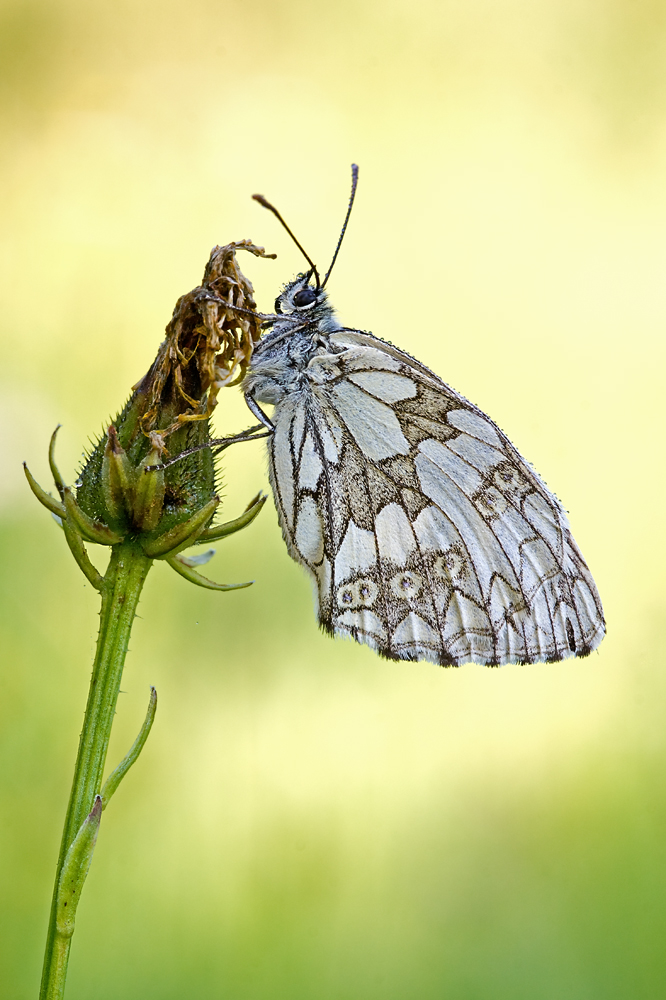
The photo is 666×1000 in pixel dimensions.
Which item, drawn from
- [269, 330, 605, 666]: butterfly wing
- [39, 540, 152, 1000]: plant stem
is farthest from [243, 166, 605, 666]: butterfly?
[39, 540, 152, 1000]: plant stem

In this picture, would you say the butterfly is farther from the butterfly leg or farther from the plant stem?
the plant stem

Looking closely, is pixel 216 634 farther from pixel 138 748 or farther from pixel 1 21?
pixel 1 21

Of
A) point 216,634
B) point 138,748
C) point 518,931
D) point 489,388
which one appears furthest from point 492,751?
point 138,748

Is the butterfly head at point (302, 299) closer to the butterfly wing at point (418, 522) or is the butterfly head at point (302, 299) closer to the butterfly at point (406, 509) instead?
the butterfly at point (406, 509)

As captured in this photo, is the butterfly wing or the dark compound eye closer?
the butterfly wing

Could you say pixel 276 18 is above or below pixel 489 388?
above

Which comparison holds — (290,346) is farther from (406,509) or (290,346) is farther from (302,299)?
(406,509)
